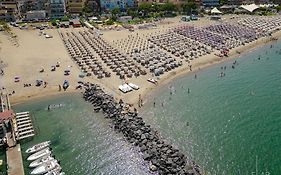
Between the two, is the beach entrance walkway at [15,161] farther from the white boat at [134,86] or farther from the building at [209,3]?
the building at [209,3]

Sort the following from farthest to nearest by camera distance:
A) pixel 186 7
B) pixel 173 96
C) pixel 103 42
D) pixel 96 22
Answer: pixel 186 7 < pixel 96 22 < pixel 103 42 < pixel 173 96

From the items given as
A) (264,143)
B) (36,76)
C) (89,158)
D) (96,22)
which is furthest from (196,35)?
(89,158)

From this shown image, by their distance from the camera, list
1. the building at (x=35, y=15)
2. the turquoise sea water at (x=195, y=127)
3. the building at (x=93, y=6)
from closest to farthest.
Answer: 1. the turquoise sea water at (x=195, y=127)
2. the building at (x=35, y=15)
3. the building at (x=93, y=6)

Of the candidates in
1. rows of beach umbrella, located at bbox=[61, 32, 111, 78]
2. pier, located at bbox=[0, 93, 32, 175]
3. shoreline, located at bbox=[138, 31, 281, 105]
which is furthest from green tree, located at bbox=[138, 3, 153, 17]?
pier, located at bbox=[0, 93, 32, 175]

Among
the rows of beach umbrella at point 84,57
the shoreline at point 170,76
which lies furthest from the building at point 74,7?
the shoreline at point 170,76

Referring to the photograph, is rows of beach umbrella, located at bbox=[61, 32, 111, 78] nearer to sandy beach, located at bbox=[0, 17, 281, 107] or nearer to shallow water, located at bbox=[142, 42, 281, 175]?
sandy beach, located at bbox=[0, 17, 281, 107]

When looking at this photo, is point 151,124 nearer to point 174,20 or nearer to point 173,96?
point 173,96
